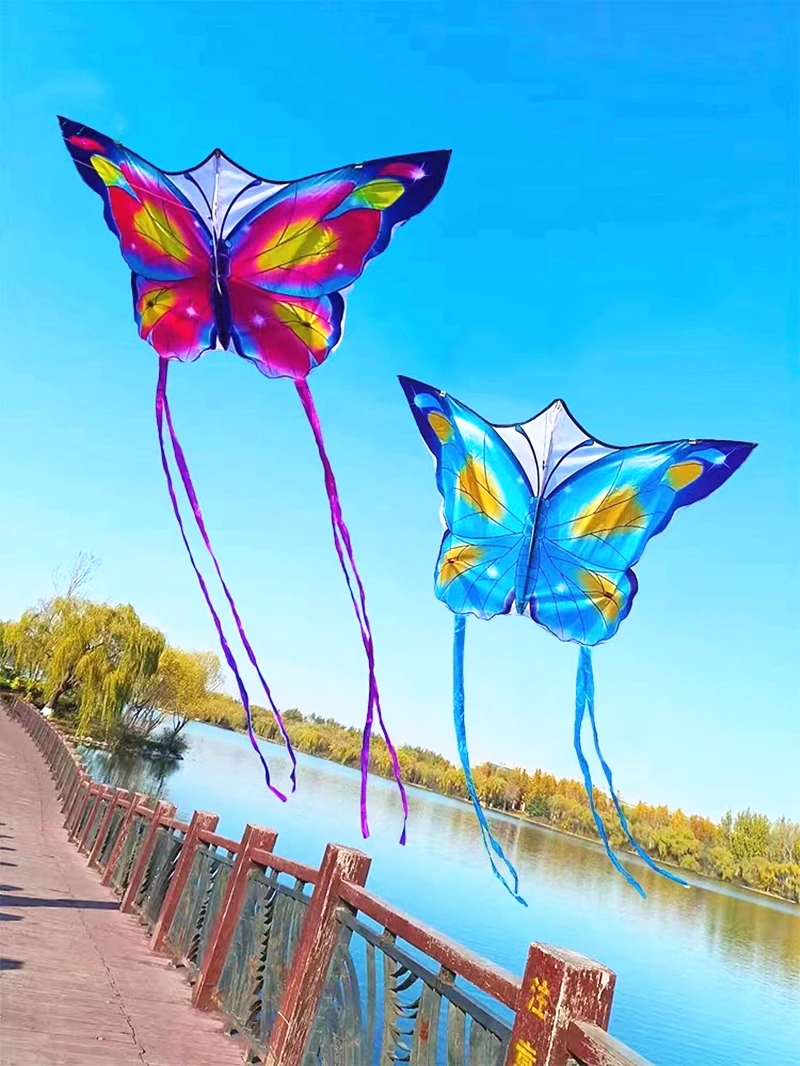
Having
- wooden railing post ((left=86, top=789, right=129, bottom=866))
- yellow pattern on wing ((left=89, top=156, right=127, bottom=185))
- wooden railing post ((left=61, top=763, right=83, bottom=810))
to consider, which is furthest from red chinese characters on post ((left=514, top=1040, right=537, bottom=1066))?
wooden railing post ((left=61, top=763, right=83, bottom=810))

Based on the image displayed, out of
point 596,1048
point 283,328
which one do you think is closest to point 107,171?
point 283,328

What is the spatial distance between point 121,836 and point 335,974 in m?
5.40

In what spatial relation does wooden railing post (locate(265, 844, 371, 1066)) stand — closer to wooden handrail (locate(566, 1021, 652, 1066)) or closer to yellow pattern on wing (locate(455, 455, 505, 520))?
wooden handrail (locate(566, 1021, 652, 1066))

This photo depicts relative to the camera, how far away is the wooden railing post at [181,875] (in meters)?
4.99

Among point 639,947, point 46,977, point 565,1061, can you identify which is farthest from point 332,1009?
point 639,947

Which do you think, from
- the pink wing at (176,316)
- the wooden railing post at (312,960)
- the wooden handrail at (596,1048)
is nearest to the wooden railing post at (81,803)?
the pink wing at (176,316)

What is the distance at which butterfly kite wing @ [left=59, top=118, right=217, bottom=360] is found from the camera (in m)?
4.09

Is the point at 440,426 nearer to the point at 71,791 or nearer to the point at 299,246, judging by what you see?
the point at 299,246

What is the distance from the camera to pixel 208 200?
13.6 feet

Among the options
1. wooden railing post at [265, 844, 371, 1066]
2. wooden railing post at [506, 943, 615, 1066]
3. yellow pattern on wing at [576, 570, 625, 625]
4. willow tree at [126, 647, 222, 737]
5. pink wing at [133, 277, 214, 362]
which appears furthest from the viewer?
willow tree at [126, 647, 222, 737]

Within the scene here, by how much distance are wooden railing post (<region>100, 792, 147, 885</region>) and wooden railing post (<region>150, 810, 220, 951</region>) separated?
2.21 m

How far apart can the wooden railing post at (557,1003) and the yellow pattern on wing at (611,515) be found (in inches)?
161

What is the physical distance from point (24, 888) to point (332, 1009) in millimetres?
4661

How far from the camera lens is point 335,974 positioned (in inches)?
114
